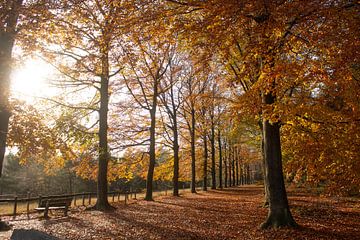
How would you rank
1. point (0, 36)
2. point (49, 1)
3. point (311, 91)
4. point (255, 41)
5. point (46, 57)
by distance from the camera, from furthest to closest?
point (46, 57), point (311, 91), point (0, 36), point (49, 1), point (255, 41)

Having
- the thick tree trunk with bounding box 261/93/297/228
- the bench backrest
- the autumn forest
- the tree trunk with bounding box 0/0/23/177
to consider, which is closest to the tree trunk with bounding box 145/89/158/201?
the autumn forest

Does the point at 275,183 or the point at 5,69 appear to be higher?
the point at 5,69

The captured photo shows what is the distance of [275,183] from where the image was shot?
34.1 feet

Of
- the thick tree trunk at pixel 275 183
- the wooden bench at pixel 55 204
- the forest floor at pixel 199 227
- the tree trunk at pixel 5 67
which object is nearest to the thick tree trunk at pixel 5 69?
the tree trunk at pixel 5 67

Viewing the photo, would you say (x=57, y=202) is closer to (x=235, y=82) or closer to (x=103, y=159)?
(x=103, y=159)

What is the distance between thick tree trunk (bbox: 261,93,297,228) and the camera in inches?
388

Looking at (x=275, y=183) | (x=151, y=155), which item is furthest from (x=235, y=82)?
(x=151, y=155)

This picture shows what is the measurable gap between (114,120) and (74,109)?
5.85 metres

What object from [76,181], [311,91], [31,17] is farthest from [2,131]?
[76,181]

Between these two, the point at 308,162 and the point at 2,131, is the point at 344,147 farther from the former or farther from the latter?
the point at 2,131

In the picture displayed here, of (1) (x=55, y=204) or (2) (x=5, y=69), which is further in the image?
(1) (x=55, y=204)

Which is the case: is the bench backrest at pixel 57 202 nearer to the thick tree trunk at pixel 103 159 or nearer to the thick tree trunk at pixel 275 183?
the thick tree trunk at pixel 103 159

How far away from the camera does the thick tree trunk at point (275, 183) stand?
9.86 m

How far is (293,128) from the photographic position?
1218 cm
